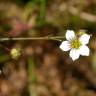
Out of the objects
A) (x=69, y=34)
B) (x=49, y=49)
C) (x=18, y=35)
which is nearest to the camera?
(x=69, y=34)

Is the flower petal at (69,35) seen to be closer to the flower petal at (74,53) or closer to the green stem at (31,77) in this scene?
the flower petal at (74,53)

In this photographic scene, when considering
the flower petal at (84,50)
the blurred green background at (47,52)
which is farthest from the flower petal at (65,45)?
the blurred green background at (47,52)

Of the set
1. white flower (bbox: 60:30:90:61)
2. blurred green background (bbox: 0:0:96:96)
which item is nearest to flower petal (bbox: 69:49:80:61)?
white flower (bbox: 60:30:90:61)

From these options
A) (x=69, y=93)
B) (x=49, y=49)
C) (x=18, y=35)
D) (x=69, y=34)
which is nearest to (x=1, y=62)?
(x=18, y=35)

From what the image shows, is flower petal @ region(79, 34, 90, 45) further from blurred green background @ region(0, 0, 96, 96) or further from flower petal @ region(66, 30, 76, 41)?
blurred green background @ region(0, 0, 96, 96)

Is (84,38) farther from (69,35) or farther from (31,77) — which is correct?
(31,77)

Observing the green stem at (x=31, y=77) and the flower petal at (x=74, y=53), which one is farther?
the green stem at (x=31, y=77)

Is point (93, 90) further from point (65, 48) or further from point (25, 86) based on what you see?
point (65, 48)

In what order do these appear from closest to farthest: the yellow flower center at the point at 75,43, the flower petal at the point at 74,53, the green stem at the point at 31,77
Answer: the flower petal at the point at 74,53, the yellow flower center at the point at 75,43, the green stem at the point at 31,77
